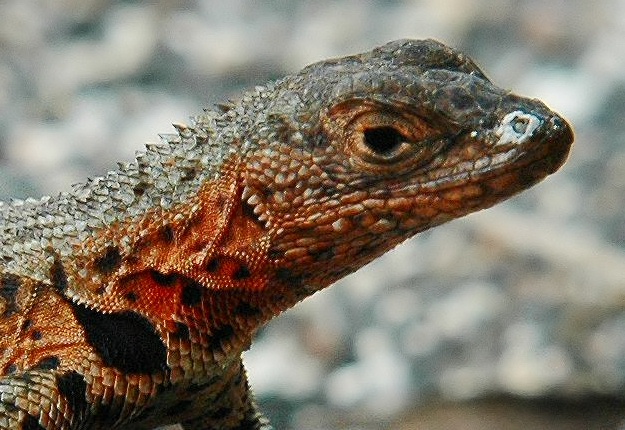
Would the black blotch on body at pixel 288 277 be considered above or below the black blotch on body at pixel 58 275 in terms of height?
below

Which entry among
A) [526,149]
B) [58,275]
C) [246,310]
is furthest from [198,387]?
[526,149]

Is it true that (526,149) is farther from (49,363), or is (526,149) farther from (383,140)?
(49,363)

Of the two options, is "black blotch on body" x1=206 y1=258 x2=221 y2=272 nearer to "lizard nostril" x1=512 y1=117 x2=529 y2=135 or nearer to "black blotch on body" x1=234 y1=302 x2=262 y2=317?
"black blotch on body" x1=234 y1=302 x2=262 y2=317

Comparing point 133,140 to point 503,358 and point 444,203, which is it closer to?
point 503,358

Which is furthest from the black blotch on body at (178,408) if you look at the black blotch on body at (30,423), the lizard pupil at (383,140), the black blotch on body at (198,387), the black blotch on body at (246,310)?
the lizard pupil at (383,140)

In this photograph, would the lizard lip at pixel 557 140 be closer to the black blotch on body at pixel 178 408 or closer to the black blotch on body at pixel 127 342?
the black blotch on body at pixel 127 342

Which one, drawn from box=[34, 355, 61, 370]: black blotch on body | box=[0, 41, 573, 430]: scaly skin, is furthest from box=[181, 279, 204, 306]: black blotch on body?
box=[34, 355, 61, 370]: black blotch on body
